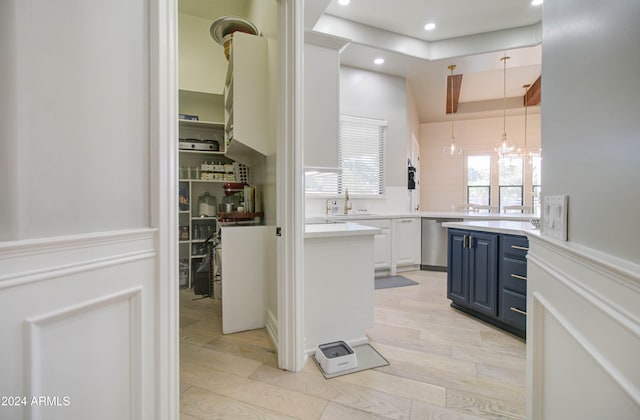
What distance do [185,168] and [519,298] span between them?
3.86 meters

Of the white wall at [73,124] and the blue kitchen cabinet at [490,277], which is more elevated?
the white wall at [73,124]

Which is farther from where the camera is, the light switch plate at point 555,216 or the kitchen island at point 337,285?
the kitchen island at point 337,285

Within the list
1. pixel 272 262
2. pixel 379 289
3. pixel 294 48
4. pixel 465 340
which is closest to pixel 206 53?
pixel 294 48

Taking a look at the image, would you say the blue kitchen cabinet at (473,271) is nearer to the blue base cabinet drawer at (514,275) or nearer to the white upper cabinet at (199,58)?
the blue base cabinet drawer at (514,275)

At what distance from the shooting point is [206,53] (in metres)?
3.58

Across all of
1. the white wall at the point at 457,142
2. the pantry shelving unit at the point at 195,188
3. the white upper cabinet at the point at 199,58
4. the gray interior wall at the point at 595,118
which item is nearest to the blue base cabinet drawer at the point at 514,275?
the gray interior wall at the point at 595,118

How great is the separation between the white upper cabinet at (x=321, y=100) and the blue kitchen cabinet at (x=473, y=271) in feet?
5.39

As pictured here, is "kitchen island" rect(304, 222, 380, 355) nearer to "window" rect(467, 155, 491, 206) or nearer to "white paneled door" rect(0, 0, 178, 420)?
"white paneled door" rect(0, 0, 178, 420)

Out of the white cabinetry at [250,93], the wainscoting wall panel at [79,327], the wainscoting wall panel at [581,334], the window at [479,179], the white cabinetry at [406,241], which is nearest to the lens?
the wainscoting wall panel at [581,334]

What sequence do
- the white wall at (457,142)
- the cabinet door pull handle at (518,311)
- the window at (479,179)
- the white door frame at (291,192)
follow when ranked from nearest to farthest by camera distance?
1. the white door frame at (291,192)
2. the cabinet door pull handle at (518,311)
3. the white wall at (457,142)
4. the window at (479,179)

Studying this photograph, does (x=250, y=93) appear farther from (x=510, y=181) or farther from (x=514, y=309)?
(x=510, y=181)

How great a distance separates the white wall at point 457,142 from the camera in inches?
292

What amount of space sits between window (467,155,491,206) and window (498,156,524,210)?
0.98 feet

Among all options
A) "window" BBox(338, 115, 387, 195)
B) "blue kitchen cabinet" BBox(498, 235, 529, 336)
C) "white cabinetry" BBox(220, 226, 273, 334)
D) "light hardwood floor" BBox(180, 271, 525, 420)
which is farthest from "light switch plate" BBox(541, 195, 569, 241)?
"window" BBox(338, 115, 387, 195)
